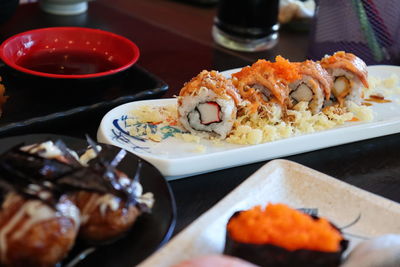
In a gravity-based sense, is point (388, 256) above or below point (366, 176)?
above

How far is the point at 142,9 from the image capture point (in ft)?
10.6

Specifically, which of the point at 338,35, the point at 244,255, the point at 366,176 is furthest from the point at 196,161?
the point at 338,35

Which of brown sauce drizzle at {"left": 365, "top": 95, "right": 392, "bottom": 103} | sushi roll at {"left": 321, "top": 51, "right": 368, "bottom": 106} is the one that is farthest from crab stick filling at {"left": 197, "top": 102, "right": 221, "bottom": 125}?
brown sauce drizzle at {"left": 365, "top": 95, "right": 392, "bottom": 103}

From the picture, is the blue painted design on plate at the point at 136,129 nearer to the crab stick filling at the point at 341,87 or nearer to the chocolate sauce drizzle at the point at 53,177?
the chocolate sauce drizzle at the point at 53,177

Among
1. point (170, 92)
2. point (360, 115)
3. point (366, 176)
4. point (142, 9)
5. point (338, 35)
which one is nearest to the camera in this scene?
point (366, 176)

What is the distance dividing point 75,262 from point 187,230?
0.25m

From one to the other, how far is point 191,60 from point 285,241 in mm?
1552

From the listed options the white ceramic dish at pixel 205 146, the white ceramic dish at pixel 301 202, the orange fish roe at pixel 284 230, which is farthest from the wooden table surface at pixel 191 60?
the orange fish roe at pixel 284 230

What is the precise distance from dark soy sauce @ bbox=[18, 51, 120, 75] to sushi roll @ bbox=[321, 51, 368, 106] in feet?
2.72

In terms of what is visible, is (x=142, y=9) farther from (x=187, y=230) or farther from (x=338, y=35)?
(x=187, y=230)

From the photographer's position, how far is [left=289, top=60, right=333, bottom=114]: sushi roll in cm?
185

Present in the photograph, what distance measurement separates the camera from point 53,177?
1.11m

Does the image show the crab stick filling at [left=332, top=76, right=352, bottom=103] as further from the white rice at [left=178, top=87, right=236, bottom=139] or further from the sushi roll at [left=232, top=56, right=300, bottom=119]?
the white rice at [left=178, top=87, right=236, bottom=139]

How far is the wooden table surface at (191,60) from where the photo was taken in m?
1.54
